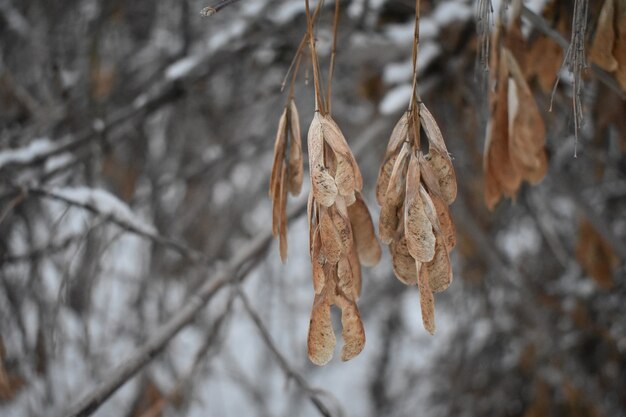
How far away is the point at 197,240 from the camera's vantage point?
2684 mm

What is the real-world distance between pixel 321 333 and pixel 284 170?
0.23m

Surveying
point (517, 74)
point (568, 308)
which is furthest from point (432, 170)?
point (568, 308)

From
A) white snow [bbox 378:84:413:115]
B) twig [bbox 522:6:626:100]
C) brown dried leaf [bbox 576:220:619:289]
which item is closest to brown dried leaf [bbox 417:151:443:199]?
twig [bbox 522:6:626:100]

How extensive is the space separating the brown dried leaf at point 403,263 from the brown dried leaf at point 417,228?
0.06 m

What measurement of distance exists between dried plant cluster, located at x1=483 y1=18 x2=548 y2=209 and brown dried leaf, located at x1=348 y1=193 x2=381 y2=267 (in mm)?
236

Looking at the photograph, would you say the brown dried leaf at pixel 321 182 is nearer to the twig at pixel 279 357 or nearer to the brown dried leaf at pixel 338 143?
the brown dried leaf at pixel 338 143

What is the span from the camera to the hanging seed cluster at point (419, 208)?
2.11ft

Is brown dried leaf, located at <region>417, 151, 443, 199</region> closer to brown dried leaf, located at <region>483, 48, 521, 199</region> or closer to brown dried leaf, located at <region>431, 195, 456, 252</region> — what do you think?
brown dried leaf, located at <region>431, 195, 456, 252</region>

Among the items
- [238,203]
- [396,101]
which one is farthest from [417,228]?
[238,203]

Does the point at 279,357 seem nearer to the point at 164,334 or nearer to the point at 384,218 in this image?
the point at 164,334

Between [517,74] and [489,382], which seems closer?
[517,74]

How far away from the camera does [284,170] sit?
0.78 metres

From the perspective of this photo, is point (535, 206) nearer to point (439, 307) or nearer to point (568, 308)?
point (568, 308)

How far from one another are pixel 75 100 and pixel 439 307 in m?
1.99
